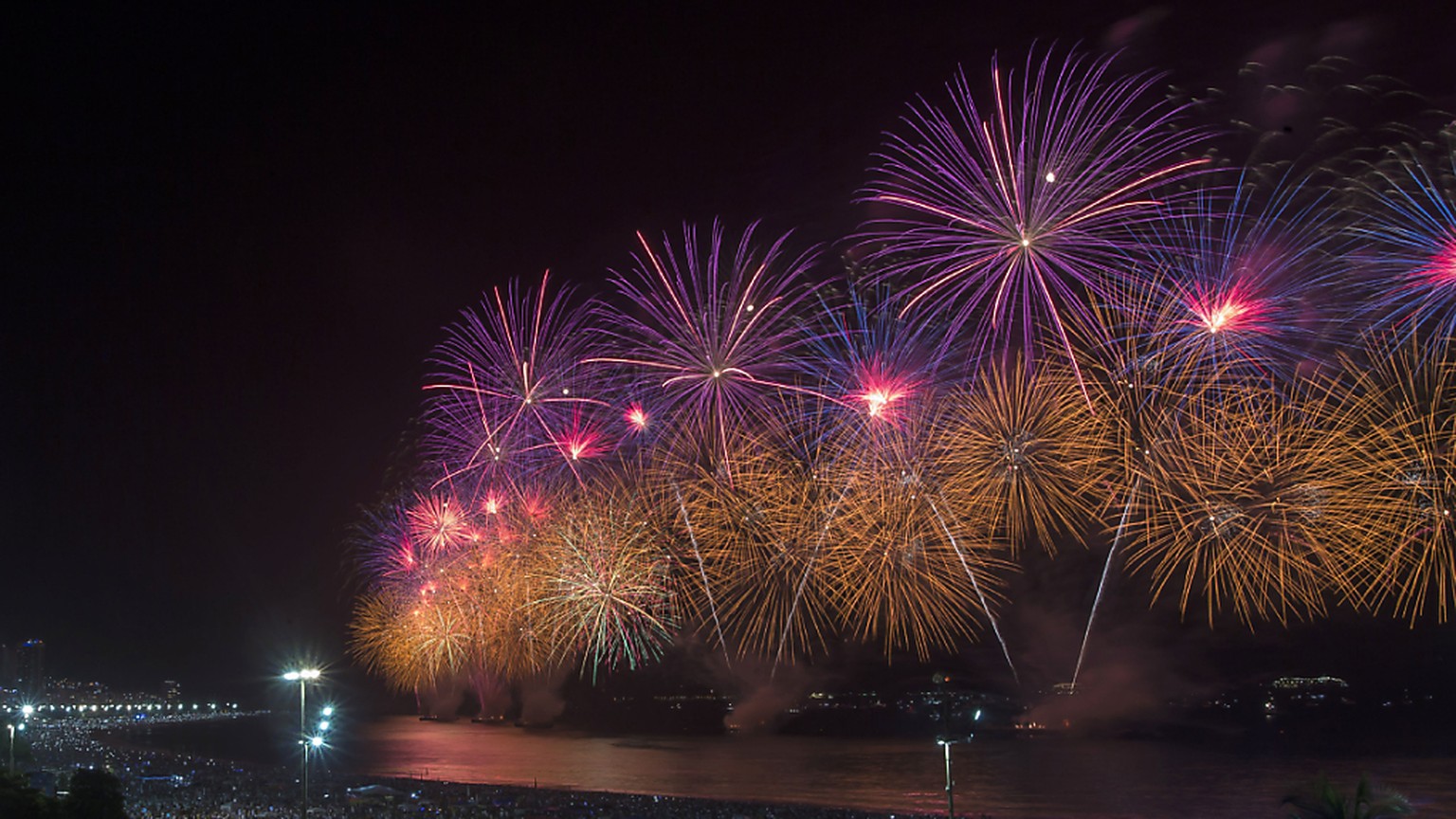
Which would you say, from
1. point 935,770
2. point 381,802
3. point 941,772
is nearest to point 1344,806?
point 381,802

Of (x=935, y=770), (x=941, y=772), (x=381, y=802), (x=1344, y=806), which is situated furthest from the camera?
(x=935, y=770)

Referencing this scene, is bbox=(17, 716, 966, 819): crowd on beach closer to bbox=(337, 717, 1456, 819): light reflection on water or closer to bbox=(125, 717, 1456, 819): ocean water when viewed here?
bbox=(337, 717, 1456, 819): light reflection on water

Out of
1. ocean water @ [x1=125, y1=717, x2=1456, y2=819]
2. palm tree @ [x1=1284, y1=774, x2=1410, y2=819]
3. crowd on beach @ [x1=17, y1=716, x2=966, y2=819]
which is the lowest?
ocean water @ [x1=125, y1=717, x2=1456, y2=819]

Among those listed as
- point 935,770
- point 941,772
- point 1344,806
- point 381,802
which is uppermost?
point 1344,806

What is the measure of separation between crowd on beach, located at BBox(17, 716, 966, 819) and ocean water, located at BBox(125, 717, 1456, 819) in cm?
1029

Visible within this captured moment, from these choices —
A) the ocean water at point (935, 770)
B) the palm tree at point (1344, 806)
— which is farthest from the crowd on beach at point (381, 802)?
the palm tree at point (1344, 806)

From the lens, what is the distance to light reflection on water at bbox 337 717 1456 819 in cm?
4800

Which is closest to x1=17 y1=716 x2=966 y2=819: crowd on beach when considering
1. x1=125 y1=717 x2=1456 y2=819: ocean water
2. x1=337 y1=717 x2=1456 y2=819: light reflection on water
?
x1=337 y1=717 x2=1456 y2=819: light reflection on water

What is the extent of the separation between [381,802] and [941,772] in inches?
1538

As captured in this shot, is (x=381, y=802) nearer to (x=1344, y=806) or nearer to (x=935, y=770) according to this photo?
(x=1344, y=806)

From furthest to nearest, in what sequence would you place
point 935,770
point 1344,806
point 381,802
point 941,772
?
1. point 935,770
2. point 941,772
3. point 381,802
4. point 1344,806

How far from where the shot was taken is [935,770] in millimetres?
65500

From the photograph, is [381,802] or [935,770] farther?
[935,770]

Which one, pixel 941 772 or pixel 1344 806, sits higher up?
pixel 1344 806
